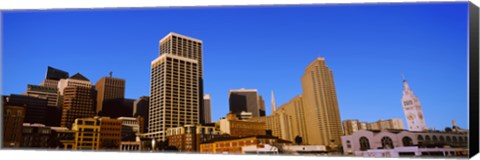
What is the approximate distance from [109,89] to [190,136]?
1477 cm

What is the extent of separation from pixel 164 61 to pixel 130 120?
6951 mm

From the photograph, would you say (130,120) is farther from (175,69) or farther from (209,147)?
(209,147)

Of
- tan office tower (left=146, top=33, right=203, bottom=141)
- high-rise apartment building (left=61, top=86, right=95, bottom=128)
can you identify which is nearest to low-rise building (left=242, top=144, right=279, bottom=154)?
tan office tower (left=146, top=33, right=203, bottom=141)

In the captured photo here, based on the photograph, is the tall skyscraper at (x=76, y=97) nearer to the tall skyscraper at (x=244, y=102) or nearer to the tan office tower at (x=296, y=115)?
the tall skyscraper at (x=244, y=102)

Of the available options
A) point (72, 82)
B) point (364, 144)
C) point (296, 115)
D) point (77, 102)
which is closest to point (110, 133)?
point (72, 82)

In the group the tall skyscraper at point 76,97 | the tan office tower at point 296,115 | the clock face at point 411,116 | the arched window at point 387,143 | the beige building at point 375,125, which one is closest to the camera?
the arched window at point 387,143

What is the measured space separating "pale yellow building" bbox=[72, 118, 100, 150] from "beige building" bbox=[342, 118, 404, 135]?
52.8 ft

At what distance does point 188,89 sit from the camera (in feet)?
92.9

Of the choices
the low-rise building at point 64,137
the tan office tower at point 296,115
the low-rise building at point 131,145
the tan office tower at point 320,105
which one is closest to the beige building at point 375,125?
the tan office tower at point 320,105

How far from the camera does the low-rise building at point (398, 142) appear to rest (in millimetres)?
16734

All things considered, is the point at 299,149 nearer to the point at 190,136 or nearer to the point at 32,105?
the point at 190,136

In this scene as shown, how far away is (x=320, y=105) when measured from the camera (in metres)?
29.5

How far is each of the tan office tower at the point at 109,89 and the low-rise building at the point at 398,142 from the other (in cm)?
2282

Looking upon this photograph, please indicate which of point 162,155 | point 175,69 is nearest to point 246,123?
point 175,69
